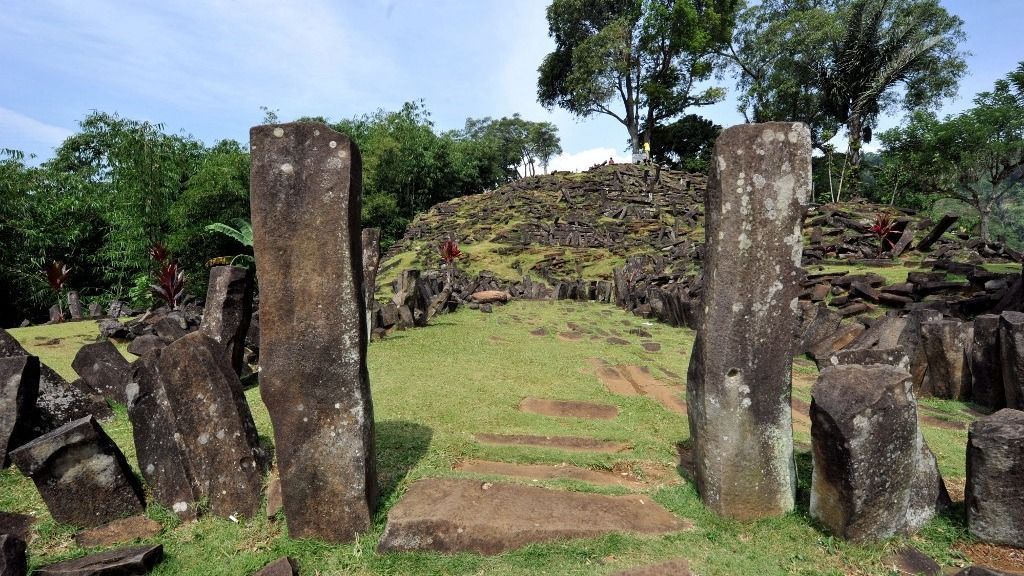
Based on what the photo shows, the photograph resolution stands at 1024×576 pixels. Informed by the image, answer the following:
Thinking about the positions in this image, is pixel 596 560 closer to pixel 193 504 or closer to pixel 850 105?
pixel 193 504

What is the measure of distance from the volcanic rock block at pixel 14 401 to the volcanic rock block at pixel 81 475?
1.12 metres

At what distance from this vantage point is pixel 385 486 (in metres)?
3.83

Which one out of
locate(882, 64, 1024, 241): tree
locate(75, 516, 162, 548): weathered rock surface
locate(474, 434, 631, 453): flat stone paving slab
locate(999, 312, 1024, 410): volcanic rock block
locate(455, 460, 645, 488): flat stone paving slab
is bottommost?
locate(75, 516, 162, 548): weathered rock surface

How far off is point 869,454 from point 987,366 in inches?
163

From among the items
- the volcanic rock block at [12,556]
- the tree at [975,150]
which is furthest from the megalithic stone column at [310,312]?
the tree at [975,150]

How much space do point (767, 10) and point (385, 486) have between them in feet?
150

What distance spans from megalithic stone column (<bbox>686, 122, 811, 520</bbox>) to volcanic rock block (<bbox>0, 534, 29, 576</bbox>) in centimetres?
423

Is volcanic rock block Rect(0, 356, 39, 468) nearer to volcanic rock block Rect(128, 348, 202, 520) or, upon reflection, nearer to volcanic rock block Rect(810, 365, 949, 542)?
volcanic rock block Rect(128, 348, 202, 520)

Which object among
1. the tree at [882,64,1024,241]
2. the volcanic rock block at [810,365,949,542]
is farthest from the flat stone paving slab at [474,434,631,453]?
the tree at [882,64,1024,241]

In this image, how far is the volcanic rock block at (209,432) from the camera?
3549 mm

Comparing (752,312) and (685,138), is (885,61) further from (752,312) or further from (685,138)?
(752,312)

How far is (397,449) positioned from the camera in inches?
176

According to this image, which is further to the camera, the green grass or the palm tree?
the palm tree

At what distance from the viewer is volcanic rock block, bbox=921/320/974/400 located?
5.85 metres
